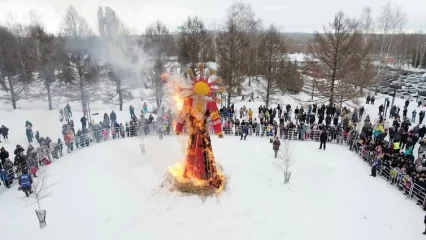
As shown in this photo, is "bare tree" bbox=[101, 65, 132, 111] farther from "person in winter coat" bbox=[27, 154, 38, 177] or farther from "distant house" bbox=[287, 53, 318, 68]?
"distant house" bbox=[287, 53, 318, 68]

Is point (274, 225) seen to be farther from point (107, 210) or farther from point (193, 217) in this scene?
point (107, 210)

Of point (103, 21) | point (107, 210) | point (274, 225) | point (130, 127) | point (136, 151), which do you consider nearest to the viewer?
point (274, 225)

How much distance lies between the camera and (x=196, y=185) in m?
12.1

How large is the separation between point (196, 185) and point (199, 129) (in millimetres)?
2210

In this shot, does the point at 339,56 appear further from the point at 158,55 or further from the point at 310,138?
the point at 158,55

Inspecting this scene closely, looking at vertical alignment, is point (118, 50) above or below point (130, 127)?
above

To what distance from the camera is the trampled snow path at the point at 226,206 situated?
10547mm

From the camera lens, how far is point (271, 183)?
1360 centimetres

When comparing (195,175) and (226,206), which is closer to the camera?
(226,206)

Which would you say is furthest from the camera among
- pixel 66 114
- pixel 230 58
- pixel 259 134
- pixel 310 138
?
pixel 230 58

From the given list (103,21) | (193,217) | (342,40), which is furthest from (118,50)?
(193,217)

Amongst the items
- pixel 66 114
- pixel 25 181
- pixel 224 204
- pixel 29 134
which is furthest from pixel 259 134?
pixel 66 114

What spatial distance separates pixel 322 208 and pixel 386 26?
33562 millimetres

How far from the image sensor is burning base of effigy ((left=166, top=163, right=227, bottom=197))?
12.0 metres
